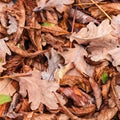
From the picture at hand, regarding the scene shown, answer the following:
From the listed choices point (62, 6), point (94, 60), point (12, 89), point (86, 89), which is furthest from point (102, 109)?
point (62, 6)

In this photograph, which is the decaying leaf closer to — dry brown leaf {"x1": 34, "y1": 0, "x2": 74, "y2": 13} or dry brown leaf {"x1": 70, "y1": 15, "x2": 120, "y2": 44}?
dry brown leaf {"x1": 34, "y1": 0, "x2": 74, "y2": 13}

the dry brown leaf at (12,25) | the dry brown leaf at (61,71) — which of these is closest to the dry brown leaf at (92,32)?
the dry brown leaf at (61,71)

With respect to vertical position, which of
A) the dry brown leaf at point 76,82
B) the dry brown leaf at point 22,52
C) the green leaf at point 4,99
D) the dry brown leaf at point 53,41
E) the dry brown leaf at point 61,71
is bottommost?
the green leaf at point 4,99

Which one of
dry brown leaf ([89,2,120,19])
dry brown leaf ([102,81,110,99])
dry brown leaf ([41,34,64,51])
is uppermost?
dry brown leaf ([89,2,120,19])

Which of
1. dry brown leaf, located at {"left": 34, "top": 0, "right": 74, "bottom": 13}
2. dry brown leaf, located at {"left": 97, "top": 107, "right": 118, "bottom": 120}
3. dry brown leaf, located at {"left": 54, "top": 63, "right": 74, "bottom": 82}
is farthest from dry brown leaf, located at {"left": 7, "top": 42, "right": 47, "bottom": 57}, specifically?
dry brown leaf, located at {"left": 97, "top": 107, "right": 118, "bottom": 120}

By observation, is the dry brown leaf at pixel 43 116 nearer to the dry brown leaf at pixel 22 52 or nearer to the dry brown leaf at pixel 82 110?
the dry brown leaf at pixel 82 110

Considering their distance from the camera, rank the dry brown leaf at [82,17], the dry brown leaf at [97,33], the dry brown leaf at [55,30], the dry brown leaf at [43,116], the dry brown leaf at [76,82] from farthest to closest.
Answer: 1. the dry brown leaf at [82,17]
2. the dry brown leaf at [55,30]
3. the dry brown leaf at [97,33]
4. the dry brown leaf at [76,82]
5. the dry brown leaf at [43,116]

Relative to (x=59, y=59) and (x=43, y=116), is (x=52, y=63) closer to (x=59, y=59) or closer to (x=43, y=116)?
(x=59, y=59)

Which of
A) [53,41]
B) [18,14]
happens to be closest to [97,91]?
[53,41]
